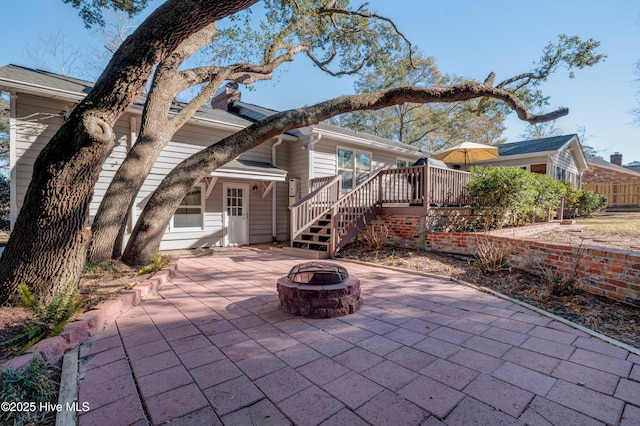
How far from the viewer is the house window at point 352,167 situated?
10430 millimetres

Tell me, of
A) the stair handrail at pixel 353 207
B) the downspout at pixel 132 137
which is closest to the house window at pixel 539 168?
the stair handrail at pixel 353 207

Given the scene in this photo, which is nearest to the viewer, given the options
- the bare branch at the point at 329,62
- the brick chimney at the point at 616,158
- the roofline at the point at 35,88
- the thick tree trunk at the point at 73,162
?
the thick tree trunk at the point at 73,162

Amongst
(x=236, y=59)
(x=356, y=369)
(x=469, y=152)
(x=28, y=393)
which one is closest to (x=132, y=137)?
(x=236, y=59)

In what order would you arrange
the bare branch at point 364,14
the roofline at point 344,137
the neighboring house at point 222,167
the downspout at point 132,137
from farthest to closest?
the roofline at point 344,137, the bare branch at point 364,14, the downspout at point 132,137, the neighboring house at point 222,167

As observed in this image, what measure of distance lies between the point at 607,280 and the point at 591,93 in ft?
50.5

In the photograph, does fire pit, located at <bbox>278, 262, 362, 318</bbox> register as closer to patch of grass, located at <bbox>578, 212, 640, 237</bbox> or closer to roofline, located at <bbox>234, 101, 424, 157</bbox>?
roofline, located at <bbox>234, 101, 424, 157</bbox>

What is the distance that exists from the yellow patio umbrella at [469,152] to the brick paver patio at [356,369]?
6.26 meters

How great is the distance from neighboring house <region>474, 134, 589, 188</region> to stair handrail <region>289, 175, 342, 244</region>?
1107 cm

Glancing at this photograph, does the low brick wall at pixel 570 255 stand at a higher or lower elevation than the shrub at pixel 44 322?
higher

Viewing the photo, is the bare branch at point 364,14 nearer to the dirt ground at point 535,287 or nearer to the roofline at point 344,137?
the roofline at point 344,137

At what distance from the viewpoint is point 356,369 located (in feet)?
7.13

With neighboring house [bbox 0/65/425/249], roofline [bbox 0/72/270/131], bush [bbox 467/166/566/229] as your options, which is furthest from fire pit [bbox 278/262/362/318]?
neighboring house [bbox 0/65/425/249]

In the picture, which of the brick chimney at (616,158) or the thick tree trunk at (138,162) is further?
the brick chimney at (616,158)

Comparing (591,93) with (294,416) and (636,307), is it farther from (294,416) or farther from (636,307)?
(294,416)
